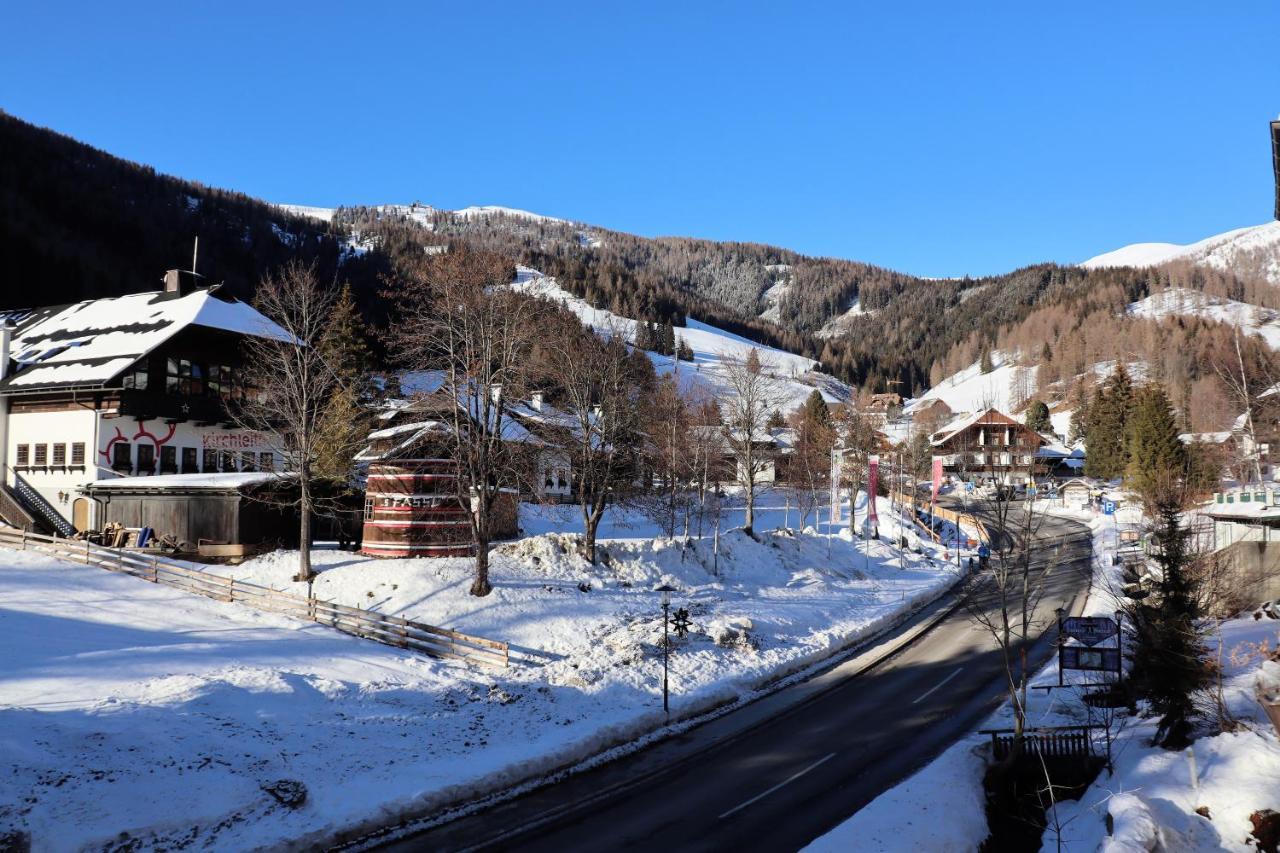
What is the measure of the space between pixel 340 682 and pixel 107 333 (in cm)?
3420

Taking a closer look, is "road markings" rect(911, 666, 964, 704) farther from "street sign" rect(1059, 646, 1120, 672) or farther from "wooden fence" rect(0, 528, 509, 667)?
"wooden fence" rect(0, 528, 509, 667)

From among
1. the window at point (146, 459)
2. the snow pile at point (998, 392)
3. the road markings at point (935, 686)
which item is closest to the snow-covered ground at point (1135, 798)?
the road markings at point (935, 686)

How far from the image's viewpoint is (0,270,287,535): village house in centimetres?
4038

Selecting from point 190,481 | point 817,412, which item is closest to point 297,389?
point 190,481

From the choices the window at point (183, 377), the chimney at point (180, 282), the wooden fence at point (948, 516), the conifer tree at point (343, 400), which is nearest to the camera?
the conifer tree at point (343, 400)

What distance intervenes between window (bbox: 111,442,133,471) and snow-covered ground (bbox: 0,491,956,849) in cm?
949

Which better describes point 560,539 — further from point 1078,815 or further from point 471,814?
point 1078,815

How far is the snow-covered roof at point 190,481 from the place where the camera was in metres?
34.2

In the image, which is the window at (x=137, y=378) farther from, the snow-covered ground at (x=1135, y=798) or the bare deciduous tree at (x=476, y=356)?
the snow-covered ground at (x=1135, y=798)

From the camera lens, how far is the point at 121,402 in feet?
131

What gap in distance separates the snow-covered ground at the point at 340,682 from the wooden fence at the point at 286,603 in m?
0.61

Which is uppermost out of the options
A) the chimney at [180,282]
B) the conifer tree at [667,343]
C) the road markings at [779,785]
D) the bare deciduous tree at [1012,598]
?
the conifer tree at [667,343]

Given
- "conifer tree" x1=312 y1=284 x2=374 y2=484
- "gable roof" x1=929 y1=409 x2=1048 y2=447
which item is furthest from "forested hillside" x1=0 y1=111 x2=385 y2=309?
"gable roof" x1=929 y1=409 x2=1048 y2=447

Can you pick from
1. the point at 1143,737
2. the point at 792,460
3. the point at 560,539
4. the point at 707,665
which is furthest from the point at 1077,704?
the point at 792,460
